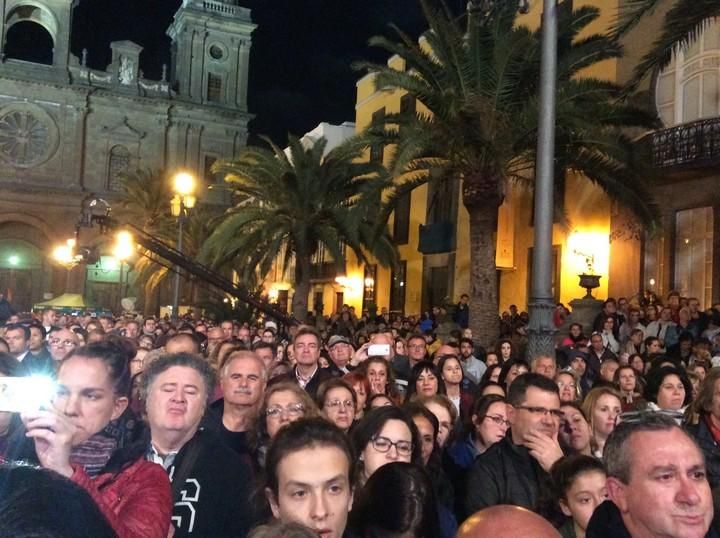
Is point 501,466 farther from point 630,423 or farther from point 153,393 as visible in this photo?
point 153,393

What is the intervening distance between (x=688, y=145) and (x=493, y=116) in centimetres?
634

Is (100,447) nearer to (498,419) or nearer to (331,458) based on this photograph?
(331,458)

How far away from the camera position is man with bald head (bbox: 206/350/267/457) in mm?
5008

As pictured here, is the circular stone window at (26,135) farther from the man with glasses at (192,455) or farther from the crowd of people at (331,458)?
the man with glasses at (192,455)

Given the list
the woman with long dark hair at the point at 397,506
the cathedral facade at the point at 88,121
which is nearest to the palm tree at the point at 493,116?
the woman with long dark hair at the point at 397,506

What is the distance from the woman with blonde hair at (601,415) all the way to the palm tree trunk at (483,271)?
Result: 30.5ft

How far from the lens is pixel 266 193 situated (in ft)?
78.3

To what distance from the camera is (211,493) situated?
342 cm

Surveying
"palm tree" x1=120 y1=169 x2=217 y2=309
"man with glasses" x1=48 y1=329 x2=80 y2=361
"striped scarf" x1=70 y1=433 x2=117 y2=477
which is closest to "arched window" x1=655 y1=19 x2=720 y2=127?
"man with glasses" x1=48 y1=329 x2=80 y2=361

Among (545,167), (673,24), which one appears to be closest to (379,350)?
(545,167)

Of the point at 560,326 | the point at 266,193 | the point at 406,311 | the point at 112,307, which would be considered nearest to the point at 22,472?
the point at 560,326

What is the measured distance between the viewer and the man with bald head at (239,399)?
16.4 ft

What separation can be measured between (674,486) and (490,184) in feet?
42.0

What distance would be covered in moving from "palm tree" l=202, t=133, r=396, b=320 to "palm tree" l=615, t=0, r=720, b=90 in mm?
12758
